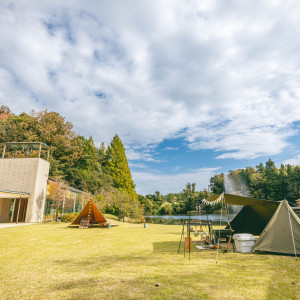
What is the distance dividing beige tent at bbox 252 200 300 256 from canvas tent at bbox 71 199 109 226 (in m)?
10.8

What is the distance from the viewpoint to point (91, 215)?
15.5 meters

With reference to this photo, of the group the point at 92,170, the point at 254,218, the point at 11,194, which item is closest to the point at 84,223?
the point at 11,194

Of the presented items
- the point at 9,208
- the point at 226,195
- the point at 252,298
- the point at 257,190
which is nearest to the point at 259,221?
the point at 226,195

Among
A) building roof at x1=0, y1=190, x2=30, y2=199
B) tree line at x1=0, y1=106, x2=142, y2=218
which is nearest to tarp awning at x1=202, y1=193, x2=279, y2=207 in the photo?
building roof at x1=0, y1=190, x2=30, y2=199

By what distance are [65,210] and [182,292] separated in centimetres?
2131

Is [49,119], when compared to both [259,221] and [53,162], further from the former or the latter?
[259,221]

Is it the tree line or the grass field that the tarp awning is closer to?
the grass field

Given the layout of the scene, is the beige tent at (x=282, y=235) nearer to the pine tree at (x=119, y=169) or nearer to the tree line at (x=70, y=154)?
the tree line at (x=70, y=154)

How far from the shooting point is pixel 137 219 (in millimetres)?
23141

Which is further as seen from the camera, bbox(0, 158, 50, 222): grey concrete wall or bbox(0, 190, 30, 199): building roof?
bbox(0, 158, 50, 222): grey concrete wall

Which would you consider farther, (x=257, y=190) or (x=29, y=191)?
(x=257, y=190)

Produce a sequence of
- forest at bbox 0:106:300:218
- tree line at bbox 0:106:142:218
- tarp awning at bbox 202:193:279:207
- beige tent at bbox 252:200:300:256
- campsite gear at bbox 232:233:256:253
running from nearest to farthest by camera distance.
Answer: beige tent at bbox 252:200:300:256
campsite gear at bbox 232:233:256:253
tarp awning at bbox 202:193:279:207
forest at bbox 0:106:300:218
tree line at bbox 0:106:142:218

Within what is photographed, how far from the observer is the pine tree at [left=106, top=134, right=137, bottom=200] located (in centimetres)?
3488

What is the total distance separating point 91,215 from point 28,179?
7587mm
